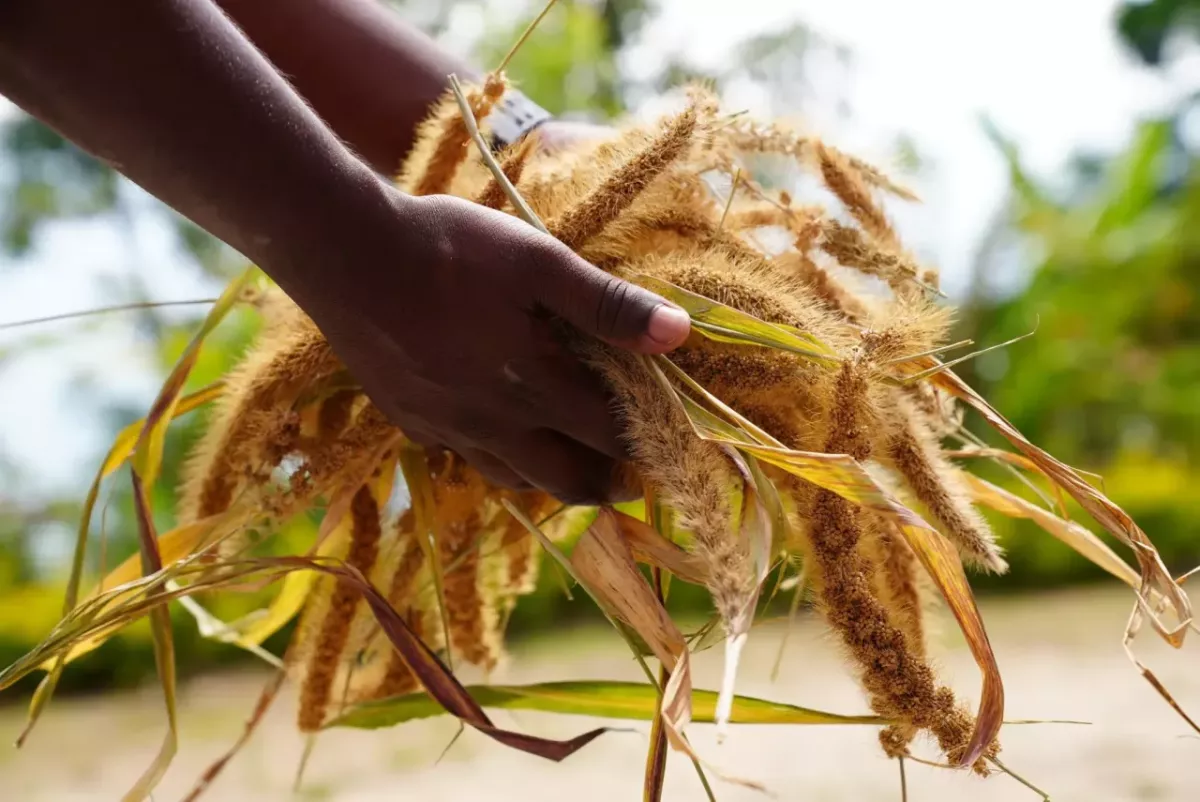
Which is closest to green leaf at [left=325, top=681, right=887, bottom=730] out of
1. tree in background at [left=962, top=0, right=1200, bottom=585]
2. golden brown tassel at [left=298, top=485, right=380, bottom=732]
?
golden brown tassel at [left=298, top=485, right=380, bottom=732]

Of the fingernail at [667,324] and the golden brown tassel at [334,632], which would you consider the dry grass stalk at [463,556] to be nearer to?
the golden brown tassel at [334,632]

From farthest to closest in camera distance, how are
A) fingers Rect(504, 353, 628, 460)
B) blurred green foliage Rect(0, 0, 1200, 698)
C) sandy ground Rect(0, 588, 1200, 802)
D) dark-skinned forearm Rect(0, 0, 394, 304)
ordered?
blurred green foliage Rect(0, 0, 1200, 698)
sandy ground Rect(0, 588, 1200, 802)
fingers Rect(504, 353, 628, 460)
dark-skinned forearm Rect(0, 0, 394, 304)

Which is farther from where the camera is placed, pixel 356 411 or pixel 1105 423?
pixel 1105 423

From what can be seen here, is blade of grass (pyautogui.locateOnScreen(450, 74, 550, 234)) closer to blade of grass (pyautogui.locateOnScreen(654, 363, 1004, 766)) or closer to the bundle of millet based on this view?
the bundle of millet

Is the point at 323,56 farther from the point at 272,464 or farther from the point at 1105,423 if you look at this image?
the point at 1105,423

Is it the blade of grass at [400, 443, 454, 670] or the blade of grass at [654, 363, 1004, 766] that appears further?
the blade of grass at [400, 443, 454, 670]

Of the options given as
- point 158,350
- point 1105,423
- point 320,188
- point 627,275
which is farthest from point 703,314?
point 1105,423
